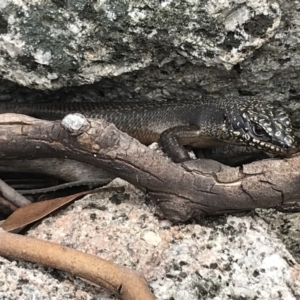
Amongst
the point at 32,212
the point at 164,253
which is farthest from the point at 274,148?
the point at 32,212

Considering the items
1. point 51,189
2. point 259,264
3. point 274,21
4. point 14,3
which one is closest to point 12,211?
point 51,189

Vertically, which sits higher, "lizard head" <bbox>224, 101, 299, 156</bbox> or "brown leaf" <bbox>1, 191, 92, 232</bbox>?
"lizard head" <bbox>224, 101, 299, 156</bbox>

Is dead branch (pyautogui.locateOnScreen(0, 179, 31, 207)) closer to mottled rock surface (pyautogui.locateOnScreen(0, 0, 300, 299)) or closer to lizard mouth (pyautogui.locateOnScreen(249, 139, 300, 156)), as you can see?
mottled rock surface (pyautogui.locateOnScreen(0, 0, 300, 299))

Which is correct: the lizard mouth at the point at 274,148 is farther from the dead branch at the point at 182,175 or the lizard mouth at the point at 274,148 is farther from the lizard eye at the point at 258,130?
the dead branch at the point at 182,175

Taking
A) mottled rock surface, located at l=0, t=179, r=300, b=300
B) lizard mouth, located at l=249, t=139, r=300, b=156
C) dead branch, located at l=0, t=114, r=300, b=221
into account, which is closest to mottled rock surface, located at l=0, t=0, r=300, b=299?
mottled rock surface, located at l=0, t=179, r=300, b=300

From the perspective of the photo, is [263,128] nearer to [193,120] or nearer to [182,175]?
[193,120]

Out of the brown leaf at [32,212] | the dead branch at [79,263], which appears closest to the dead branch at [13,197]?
the brown leaf at [32,212]
